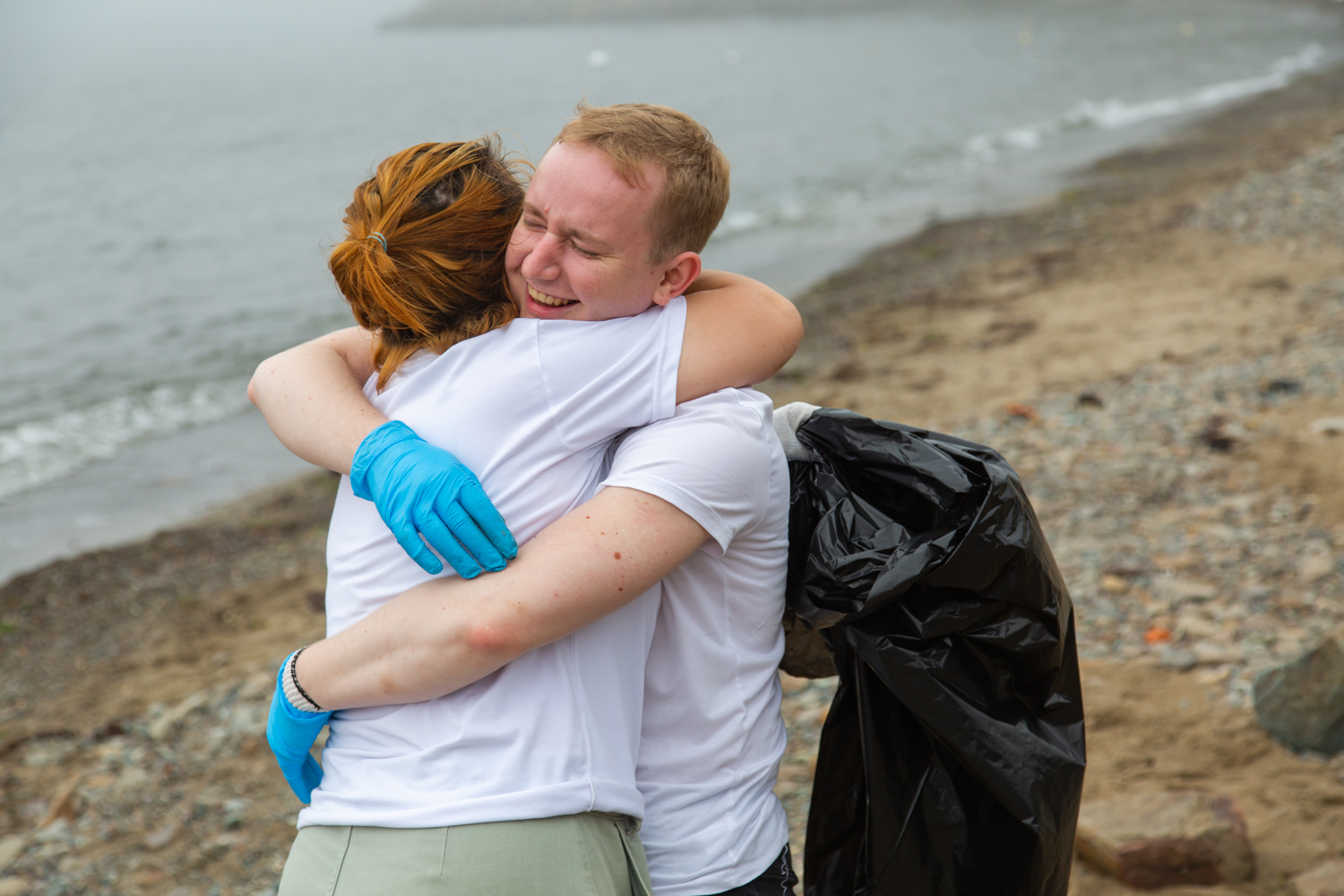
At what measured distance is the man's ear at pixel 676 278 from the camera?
1836mm

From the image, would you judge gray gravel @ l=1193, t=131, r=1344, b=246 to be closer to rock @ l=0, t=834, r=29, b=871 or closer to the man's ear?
the man's ear

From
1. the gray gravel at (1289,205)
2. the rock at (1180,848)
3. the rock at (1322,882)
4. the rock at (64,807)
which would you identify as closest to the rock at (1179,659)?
the rock at (1180,848)

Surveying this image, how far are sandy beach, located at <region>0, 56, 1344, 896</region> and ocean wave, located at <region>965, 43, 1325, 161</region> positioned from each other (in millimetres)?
13245

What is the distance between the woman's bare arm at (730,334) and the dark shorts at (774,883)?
85 cm

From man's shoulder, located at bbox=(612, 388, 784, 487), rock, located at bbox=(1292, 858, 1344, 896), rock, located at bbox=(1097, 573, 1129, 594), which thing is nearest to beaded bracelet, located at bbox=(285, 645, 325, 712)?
man's shoulder, located at bbox=(612, 388, 784, 487)

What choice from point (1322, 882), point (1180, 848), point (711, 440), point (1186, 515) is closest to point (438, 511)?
point (711, 440)

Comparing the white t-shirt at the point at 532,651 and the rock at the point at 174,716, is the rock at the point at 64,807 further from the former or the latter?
the white t-shirt at the point at 532,651

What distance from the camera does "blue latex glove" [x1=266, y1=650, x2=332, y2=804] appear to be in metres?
1.75

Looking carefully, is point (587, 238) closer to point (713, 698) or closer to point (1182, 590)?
point (713, 698)

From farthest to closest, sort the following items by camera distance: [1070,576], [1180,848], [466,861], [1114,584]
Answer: [1070,576]
[1114,584]
[1180,848]
[466,861]

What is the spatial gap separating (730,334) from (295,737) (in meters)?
1.04

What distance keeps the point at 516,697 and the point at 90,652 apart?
5601 mm

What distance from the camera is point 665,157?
1731 mm

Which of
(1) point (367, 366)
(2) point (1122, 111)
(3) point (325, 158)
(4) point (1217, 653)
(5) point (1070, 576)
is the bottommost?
(3) point (325, 158)
